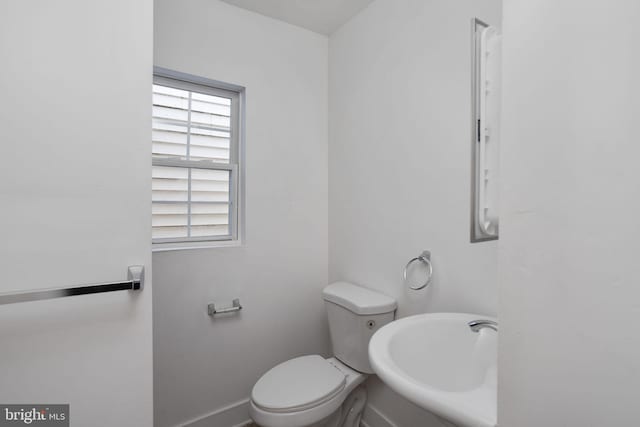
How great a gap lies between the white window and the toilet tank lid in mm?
695

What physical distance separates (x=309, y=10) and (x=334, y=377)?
6.53 ft

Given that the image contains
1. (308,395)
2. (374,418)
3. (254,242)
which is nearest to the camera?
(308,395)

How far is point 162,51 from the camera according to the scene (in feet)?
5.03

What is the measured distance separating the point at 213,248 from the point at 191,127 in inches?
27.8

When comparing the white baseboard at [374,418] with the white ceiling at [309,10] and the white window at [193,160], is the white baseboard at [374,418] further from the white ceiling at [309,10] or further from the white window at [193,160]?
the white ceiling at [309,10]

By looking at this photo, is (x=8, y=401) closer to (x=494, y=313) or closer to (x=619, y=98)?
(x=619, y=98)

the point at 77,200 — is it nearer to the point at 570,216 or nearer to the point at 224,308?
the point at 224,308

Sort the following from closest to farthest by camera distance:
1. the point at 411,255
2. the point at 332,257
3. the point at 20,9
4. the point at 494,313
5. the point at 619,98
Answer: the point at 619,98 < the point at 20,9 < the point at 494,313 < the point at 411,255 < the point at 332,257

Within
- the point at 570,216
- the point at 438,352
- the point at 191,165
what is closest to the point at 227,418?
the point at 438,352

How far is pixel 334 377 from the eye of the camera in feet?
4.75

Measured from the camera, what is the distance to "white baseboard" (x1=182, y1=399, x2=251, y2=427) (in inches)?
65.2

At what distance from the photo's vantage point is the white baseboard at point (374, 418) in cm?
161

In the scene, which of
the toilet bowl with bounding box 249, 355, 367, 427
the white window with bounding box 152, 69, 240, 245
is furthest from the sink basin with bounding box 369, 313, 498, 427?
the white window with bounding box 152, 69, 240, 245

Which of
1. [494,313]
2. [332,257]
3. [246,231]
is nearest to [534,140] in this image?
[494,313]
